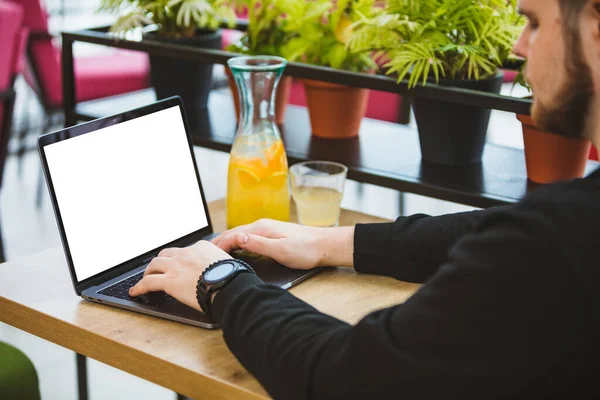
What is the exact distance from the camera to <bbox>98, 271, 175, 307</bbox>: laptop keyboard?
4.15 feet

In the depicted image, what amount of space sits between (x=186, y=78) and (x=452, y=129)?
0.79 metres

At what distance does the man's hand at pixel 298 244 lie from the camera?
4.51 feet

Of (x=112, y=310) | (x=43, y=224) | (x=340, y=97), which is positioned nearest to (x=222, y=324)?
(x=112, y=310)

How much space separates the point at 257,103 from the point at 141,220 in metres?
0.32

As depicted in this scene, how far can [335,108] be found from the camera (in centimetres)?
197

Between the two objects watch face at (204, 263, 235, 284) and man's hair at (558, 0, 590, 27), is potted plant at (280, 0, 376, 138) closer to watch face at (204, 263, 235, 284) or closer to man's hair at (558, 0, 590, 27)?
watch face at (204, 263, 235, 284)

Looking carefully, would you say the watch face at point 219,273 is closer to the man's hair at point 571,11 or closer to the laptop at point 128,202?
the laptop at point 128,202

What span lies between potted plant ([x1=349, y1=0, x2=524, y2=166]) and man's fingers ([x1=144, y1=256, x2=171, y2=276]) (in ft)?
2.00

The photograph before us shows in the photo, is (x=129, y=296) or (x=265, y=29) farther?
(x=265, y=29)

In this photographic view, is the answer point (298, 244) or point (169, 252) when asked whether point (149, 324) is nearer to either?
point (169, 252)

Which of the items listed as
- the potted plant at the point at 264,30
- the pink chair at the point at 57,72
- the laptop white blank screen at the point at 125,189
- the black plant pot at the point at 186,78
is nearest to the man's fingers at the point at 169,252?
the laptop white blank screen at the point at 125,189

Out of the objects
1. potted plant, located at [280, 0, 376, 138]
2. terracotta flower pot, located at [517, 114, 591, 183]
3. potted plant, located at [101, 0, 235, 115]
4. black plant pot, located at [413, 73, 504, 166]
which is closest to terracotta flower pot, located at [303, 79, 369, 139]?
potted plant, located at [280, 0, 376, 138]

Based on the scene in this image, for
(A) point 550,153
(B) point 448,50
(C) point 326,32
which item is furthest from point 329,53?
(A) point 550,153

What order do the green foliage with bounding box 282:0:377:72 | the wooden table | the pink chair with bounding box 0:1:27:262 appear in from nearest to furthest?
the wooden table
the green foliage with bounding box 282:0:377:72
the pink chair with bounding box 0:1:27:262
